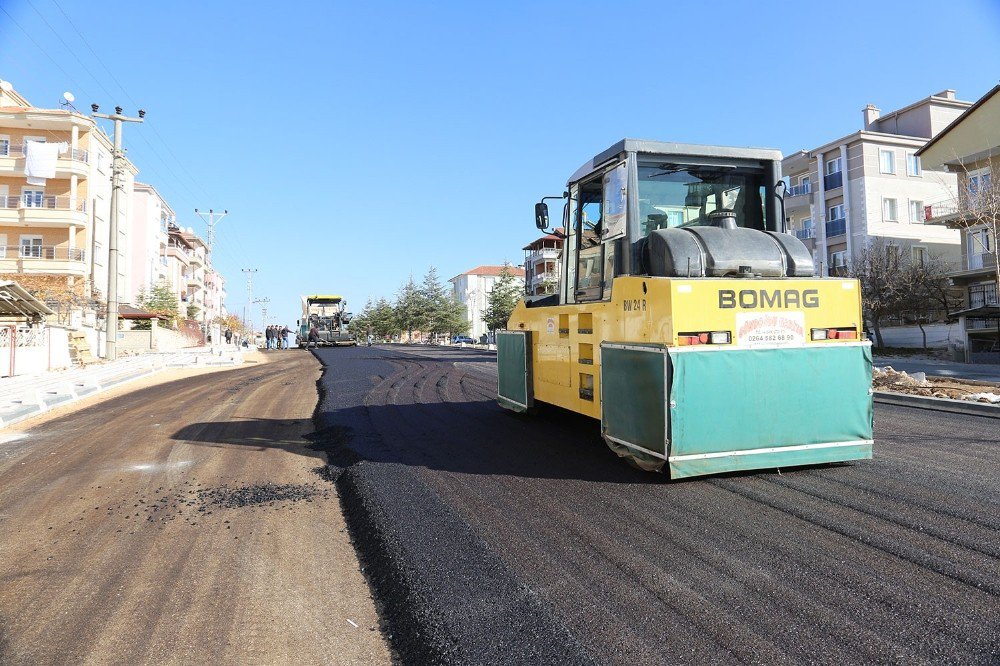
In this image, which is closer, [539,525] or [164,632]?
[164,632]

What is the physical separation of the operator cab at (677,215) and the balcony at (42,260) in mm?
42750

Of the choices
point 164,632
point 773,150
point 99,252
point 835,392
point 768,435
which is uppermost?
point 99,252

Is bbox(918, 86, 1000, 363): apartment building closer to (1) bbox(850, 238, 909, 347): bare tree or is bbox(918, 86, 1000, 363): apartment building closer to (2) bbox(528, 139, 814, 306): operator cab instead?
(1) bbox(850, 238, 909, 347): bare tree

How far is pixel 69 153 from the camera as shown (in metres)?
40.2

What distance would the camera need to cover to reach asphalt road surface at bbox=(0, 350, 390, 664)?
9.23 feet

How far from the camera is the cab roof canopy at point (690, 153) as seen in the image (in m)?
6.11

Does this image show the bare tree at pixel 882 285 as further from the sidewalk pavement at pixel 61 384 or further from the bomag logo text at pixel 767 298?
the sidewalk pavement at pixel 61 384

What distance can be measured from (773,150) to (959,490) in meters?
3.80

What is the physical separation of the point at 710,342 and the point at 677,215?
1.91 m

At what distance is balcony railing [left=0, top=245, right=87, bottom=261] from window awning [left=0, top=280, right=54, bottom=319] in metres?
21.6

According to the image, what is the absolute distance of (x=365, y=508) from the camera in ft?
15.1

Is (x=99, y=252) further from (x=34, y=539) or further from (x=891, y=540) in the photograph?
(x=891, y=540)

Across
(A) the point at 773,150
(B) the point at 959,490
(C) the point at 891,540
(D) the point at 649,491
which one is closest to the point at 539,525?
(D) the point at 649,491

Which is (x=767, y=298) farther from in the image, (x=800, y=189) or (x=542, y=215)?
(x=800, y=189)
